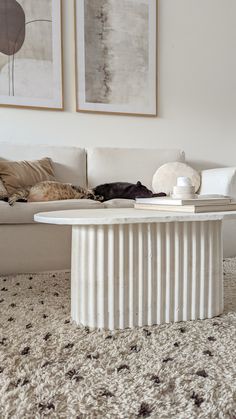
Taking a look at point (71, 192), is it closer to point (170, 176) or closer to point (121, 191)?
point (121, 191)

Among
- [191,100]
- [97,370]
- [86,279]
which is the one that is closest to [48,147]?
[191,100]

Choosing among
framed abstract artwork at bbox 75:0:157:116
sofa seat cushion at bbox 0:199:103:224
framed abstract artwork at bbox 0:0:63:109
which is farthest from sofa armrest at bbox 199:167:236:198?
framed abstract artwork at bbox 0:0:63:109

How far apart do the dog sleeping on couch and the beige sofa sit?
5.4 inches

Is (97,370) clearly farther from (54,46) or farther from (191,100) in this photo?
(191,100)

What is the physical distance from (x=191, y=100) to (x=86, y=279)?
2355mm

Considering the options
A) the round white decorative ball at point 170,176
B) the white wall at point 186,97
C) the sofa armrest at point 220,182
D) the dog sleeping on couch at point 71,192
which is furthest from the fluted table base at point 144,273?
the white wall at point 186,97

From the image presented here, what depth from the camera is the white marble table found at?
3.51 feet

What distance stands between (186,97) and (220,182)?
108cm

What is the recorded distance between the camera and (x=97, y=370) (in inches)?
33.4

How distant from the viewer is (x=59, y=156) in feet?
8.02

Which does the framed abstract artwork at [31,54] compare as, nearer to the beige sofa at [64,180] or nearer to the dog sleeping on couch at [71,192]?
the beige sofa at [64,180]

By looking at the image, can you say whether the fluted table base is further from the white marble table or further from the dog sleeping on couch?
the dog sleeping on couch

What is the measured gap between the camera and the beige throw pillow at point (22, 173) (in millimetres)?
2131

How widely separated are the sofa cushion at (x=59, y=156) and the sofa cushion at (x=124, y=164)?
67 mm
